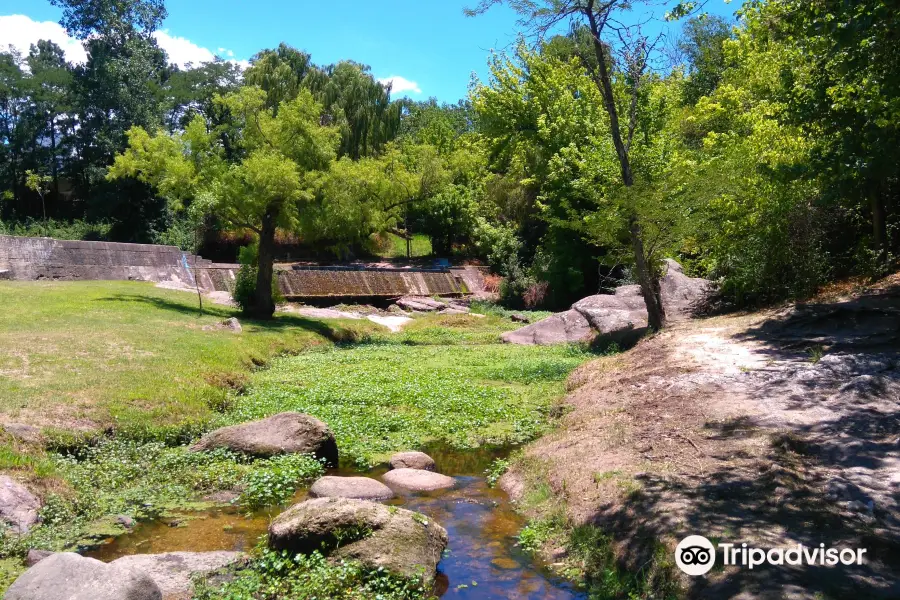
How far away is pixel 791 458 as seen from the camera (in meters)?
7.48

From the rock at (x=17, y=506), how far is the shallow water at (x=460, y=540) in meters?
0.83

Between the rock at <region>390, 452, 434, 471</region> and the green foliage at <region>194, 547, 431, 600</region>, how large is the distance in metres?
3.58

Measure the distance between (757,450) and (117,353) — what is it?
11498 mm

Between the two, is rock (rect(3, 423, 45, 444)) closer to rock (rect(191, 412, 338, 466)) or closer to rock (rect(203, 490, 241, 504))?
rock (rect(191, 412, 338, 466))

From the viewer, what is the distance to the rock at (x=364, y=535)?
6293 millimetres

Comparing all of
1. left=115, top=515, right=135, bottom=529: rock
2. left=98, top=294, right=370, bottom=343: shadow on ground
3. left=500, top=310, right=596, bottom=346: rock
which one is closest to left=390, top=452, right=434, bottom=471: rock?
left=115, top=515, right=135, bottom=529: rock

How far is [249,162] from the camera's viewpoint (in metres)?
21.6

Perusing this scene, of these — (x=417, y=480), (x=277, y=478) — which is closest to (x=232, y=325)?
(x=277, y=478)

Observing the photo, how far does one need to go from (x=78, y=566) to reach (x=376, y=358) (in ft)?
46.4

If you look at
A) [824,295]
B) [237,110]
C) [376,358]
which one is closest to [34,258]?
[237,110]

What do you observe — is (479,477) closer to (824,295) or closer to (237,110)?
(824,295)

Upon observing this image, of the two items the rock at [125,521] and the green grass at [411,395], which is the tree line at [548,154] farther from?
the rock at [125,521]

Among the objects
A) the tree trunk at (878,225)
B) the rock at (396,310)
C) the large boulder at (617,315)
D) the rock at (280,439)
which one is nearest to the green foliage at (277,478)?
the rock at (280,439)

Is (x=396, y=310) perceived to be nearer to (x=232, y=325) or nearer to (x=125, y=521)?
Answer: (x=232, y=325)
